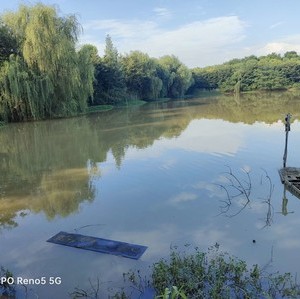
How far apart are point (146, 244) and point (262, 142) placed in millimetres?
9897

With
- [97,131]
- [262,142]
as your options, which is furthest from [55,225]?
[97,131]

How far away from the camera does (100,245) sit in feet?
18.4

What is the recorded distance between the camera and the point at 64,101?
83.6 ft

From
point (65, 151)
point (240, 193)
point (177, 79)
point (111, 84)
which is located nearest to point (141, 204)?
point (240, 193)

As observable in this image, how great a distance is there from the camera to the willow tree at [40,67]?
2253 cm

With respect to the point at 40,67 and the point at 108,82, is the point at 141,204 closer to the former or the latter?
the point at 40,67

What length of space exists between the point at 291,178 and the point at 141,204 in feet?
13.0

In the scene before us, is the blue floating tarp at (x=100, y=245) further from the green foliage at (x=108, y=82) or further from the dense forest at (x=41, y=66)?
the green foliage at (x=108, y=82)

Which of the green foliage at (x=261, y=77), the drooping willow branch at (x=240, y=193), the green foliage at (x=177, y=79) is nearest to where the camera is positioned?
the drooping willow branch at (x=240, y=193)

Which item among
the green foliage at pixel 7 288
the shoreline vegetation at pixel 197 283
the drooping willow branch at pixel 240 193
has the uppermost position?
the green foliage at pixel 7 288

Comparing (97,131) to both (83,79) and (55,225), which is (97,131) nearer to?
(83,79)

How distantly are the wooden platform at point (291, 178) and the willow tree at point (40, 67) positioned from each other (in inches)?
717

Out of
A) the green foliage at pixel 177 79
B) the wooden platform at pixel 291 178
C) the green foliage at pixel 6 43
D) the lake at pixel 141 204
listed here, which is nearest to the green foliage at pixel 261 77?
the green foliage at pixel 177 79

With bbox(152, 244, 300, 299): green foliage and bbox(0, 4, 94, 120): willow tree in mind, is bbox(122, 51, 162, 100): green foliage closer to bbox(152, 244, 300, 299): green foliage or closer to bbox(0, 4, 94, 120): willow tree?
bbox(0, 4, 94, 120): willow tree
